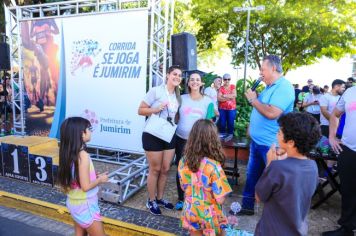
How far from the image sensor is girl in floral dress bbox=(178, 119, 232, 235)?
2.28 meters

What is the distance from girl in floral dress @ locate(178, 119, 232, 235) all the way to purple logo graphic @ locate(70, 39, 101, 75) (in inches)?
155

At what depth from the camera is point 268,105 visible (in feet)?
10.00

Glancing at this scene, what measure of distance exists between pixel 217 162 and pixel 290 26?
13599 mm

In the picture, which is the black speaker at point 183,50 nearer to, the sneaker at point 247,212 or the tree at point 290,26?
the sneaker at point 247,212

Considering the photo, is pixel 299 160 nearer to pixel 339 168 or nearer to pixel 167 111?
pixel 339 168

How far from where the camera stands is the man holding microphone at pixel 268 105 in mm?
3033

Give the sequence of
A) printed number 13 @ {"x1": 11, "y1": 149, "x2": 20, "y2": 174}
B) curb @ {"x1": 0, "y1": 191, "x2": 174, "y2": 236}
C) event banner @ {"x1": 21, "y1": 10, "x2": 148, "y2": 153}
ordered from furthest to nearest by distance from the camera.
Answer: event banner @ {"x1": 21, "y1": 10, "x2": 148, "y2": 153}
printed number 13 @ {"x1": 11, "y1": 149, "x2": 20, "y2": 174}
curb @ {"x1": 0, "y1": 191, "x2": 174, "y2": 236}

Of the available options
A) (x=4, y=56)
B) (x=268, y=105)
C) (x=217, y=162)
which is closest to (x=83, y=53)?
(x=4, y=56)

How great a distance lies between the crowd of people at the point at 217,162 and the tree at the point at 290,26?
11807 millimetres

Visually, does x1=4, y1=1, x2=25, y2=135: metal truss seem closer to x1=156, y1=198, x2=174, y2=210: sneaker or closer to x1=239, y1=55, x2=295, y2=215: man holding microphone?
x1=156, y1=198, x2=174, y2=210: sneaker

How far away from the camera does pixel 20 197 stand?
4.23m

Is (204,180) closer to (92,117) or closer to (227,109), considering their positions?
(92,117)

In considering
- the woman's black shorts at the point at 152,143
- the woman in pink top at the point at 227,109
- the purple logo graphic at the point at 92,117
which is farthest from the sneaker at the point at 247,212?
the woman in pink top at the point at 227,109

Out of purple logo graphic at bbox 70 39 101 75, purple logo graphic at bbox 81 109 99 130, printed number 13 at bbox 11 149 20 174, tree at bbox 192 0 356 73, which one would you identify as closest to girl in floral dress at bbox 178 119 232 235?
printed number 13 at bbox 11 149 20 174
